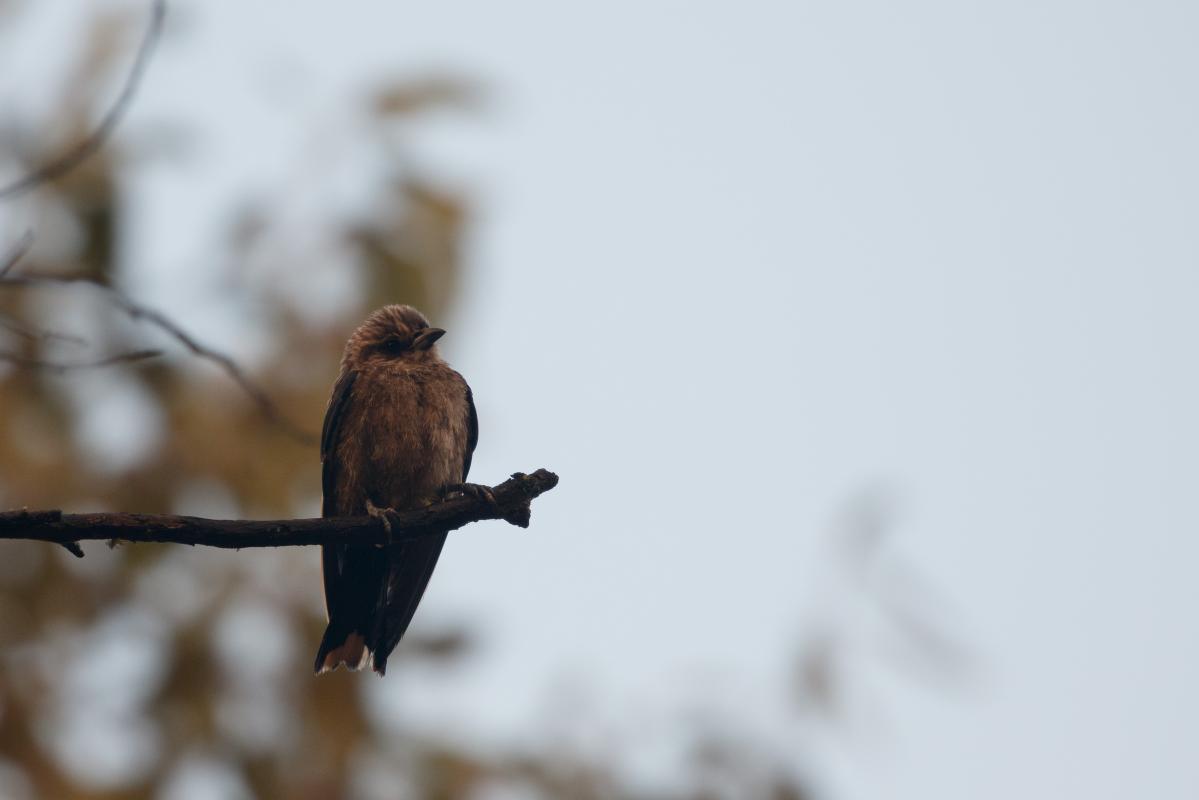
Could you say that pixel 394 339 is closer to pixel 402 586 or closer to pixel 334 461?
pixel 334 461

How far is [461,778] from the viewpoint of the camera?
23.6ft

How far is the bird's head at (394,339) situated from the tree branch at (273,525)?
1893 mm

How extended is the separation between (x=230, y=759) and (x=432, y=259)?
2796 mm

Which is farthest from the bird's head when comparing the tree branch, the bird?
the tree branch

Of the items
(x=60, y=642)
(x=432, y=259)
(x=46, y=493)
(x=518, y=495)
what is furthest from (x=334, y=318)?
(x=518, y=495)

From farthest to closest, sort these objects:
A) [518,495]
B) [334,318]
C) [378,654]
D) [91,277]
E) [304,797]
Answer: [334,318]
[304,797]
[378,654]
[518,495]
[91,277]

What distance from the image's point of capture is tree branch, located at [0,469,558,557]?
2846mm

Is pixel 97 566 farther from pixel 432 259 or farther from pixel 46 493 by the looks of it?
pixel 432 259

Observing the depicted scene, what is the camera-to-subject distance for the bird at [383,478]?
5148 mm

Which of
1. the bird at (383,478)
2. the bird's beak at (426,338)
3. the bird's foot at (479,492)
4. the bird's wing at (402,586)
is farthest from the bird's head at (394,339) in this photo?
the bird's foot at (479,492)

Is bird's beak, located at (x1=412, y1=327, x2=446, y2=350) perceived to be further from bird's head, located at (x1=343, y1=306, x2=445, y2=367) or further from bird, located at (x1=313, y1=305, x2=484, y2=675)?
bird, located at (x1=313, y1=305, x2=484, y2=675)

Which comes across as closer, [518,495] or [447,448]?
[518,495]

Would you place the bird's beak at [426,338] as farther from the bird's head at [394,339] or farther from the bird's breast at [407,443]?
the bird's breast at [407,443]

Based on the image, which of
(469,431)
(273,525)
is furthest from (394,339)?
(273,525)
